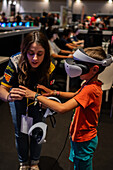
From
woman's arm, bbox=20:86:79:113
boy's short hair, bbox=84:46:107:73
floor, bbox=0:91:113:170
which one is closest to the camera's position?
woman's arm, bbox=20:86:79:113

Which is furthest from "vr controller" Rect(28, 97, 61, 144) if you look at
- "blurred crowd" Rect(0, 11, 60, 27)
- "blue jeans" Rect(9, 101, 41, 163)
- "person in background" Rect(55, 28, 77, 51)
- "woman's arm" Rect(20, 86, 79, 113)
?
"blurred crowd" Rect(0, 11, 60, 27)

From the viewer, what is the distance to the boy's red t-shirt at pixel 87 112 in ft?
3.90

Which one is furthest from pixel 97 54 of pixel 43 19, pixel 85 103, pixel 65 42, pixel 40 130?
pixel 43 19

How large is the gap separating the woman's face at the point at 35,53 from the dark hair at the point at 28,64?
0.07ft

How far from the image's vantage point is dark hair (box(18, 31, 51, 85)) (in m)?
1.33

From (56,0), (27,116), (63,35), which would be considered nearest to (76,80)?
(63,35)

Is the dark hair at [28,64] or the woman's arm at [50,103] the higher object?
the dark hair at [28,64]

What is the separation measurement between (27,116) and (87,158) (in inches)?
20.7

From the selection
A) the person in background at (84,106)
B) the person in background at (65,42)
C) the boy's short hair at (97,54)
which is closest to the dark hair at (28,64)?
the person in background at (84,106)

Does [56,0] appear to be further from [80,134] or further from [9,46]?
[80,134]

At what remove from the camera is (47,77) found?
58.8 inches

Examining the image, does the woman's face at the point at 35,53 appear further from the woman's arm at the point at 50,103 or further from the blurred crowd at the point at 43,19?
the blurred crowd at the point at 43,19

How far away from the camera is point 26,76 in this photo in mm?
1438

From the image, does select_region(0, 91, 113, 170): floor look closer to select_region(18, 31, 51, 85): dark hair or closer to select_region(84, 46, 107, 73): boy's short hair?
select_region(18, 31, 51, 85): dark hair
